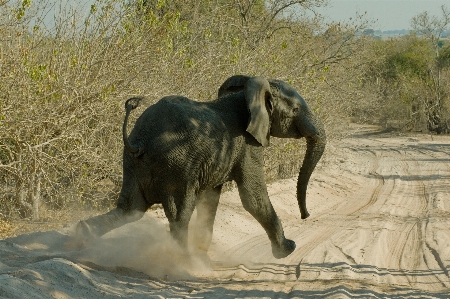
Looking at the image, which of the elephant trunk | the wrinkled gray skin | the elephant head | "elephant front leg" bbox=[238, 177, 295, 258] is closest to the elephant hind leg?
the wrinkled gray skin

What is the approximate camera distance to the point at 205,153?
787cm

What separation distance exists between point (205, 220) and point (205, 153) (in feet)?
4.47

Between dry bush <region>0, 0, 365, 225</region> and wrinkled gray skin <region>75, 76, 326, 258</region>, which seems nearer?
wrinkled gray skin <region>75, 76, 326, 258</region>

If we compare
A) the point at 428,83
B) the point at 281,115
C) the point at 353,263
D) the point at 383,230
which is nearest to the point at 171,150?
the point at 281,115

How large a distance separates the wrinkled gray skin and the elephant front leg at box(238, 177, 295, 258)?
1 cm

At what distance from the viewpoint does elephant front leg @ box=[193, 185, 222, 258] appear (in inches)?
348

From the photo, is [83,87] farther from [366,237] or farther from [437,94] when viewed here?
[437,94]

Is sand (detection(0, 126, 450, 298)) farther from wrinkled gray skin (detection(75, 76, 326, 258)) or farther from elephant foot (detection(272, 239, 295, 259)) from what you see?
wrinkled gray skin (detection(75, 76, 326, 258))

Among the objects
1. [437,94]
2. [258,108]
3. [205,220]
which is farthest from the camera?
[437,94]

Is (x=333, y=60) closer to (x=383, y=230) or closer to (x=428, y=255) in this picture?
(x=383, y=230)

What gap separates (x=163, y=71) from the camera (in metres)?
12.3

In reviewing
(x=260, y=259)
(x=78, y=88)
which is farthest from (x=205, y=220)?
(x=78, y=88)

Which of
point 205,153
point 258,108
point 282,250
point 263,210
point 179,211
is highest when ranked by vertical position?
point 258,108

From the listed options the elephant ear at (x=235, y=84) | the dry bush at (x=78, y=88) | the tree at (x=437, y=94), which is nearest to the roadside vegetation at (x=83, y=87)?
the dry bush at (x=78, y=88)
